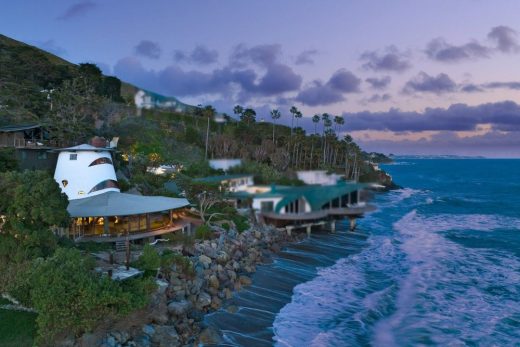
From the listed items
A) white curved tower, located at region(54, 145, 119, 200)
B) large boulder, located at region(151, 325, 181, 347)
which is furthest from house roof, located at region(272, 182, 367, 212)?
white curved tower, located at region(54, 145, 119, 200)

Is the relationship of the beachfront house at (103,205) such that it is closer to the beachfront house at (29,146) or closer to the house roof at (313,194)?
the beachfront house at (29,146)

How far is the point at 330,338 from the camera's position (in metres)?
14.0

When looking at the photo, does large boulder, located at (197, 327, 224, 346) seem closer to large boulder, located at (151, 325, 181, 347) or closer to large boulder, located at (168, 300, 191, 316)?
large boulder, located at (151, 325, 181, 347)

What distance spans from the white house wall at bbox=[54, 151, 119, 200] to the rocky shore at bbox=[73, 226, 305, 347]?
7.03 metres

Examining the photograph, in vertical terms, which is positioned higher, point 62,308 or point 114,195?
point 114,195

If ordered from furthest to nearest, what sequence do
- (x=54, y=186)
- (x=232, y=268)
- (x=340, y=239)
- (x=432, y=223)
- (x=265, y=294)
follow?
(x=432, y=223) → (x=340, y=239) → (x=232, y=268) → (x=265, y=294) → (x=54, y=186)

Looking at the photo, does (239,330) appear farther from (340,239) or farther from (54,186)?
(340,239)

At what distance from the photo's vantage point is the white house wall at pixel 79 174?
21.7 meters

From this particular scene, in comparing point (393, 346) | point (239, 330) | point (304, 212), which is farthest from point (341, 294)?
point (304, 212)

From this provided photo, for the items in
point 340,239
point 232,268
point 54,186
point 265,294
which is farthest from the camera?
point 340,239

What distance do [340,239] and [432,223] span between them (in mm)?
13470

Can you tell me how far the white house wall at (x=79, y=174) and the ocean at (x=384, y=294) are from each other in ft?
34.2

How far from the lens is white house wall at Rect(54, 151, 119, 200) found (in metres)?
21.7

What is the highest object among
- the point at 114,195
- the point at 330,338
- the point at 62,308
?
the point at 114,195
